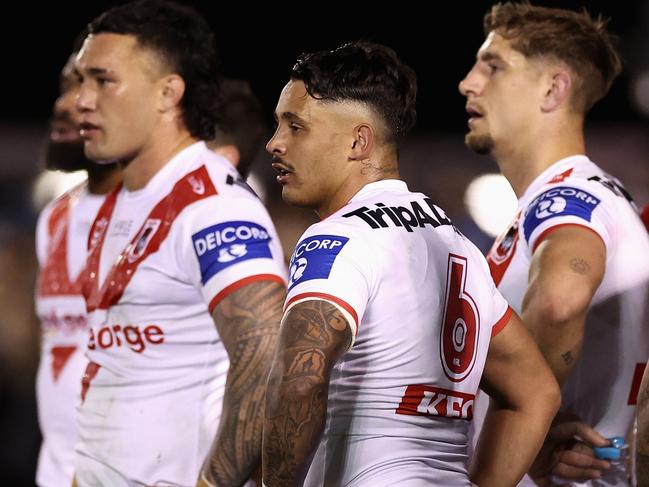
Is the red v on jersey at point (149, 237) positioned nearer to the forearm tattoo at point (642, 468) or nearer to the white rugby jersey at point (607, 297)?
the white rugby jersey at point (607, 297)

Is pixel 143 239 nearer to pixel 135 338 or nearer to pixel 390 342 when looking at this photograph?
pixel 135 338

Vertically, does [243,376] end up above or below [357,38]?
below

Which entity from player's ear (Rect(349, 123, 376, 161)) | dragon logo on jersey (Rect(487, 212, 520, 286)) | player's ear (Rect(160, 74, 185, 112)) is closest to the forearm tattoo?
player's ear (Rect(349, 123, 376, 161))

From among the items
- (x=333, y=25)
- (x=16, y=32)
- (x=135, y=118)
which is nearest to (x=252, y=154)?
(x=135, y=118)

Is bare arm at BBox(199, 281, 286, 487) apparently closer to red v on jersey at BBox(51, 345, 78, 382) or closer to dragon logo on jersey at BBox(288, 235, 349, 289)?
dragon logo on jersey at BBox(288, 235, 349, 289)

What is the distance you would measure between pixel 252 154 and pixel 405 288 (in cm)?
222

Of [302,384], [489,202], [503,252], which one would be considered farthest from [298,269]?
[489,202]

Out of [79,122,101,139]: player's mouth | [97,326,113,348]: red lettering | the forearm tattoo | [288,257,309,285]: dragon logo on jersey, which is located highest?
[79,122,101,139]: player's mouth

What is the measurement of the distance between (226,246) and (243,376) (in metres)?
0.37

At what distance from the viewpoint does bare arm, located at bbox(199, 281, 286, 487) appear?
9.77 feet

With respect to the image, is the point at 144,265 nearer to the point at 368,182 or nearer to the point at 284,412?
the point at 368,182

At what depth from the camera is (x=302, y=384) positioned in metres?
2.20

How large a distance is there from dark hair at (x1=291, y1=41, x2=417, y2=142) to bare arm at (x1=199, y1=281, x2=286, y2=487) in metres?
0.69

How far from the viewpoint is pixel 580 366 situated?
3.36 meters
